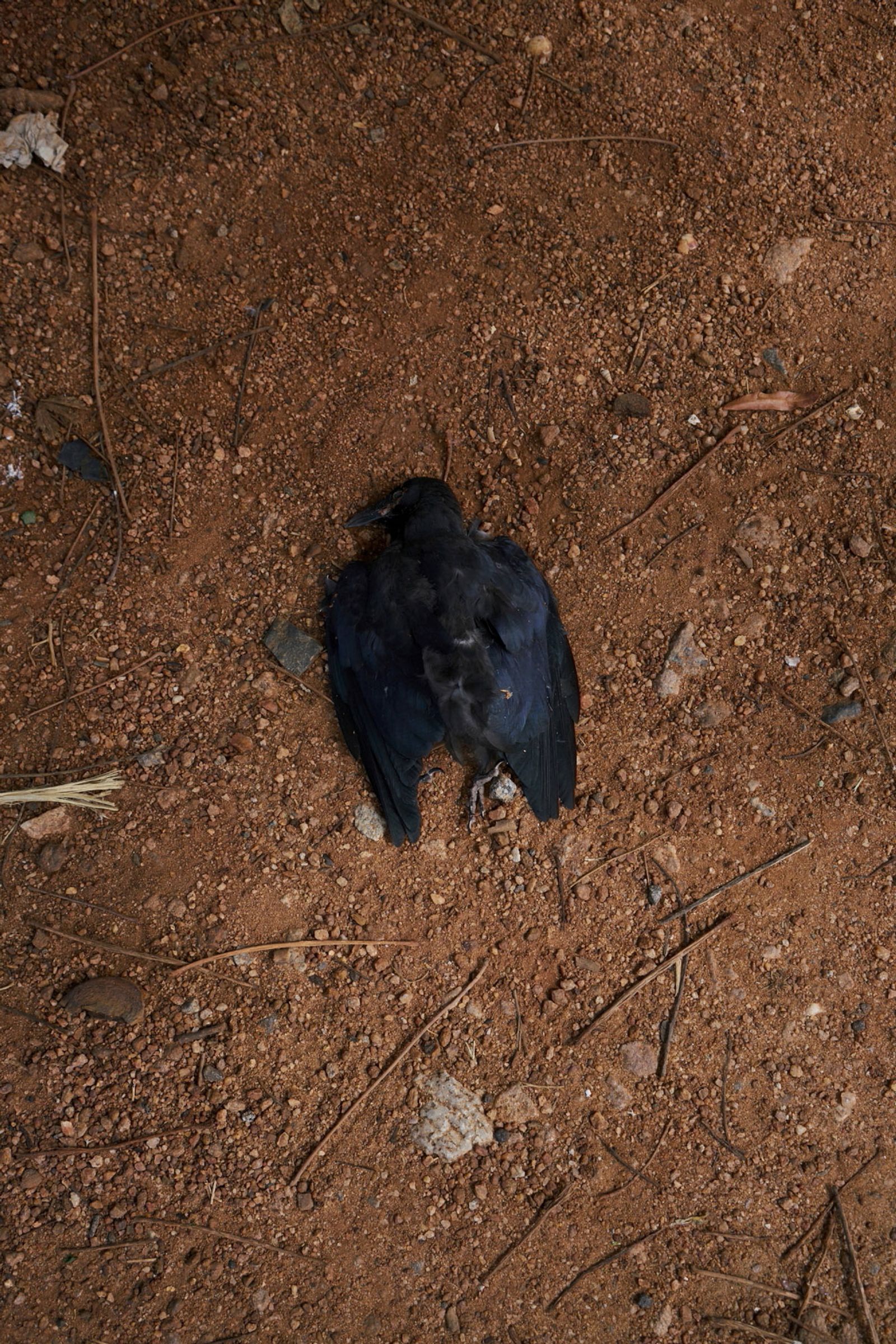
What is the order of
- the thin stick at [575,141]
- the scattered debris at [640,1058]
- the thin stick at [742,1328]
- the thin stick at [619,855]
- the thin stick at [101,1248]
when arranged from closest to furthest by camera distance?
the thin stick at [101,1248] → the thin stick at [742,1328] → the scattered debris at [640,1058] → the thin stick at [619,855] → the thin stick at [575,141]

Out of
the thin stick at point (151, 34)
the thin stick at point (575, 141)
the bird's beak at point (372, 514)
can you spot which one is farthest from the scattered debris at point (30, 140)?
the bird's beak at point (372, 514)

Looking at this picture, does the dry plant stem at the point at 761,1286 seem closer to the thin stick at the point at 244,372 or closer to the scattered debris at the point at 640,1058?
the scattered debris at the point at 640,1058

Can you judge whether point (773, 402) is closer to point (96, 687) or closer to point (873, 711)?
point (873, 711)

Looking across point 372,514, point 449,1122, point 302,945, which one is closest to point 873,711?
point 372,514

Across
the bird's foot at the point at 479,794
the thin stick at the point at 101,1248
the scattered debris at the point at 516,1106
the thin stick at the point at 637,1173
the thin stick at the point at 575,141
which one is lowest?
→ the thin stick at the point at 101,1248

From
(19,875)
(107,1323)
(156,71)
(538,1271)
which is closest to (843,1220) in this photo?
(538,1271)

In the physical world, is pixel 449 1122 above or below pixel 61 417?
below

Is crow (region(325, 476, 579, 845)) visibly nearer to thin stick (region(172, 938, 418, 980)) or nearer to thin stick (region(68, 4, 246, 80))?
thin stick (region(172, 938, 418, 980))
